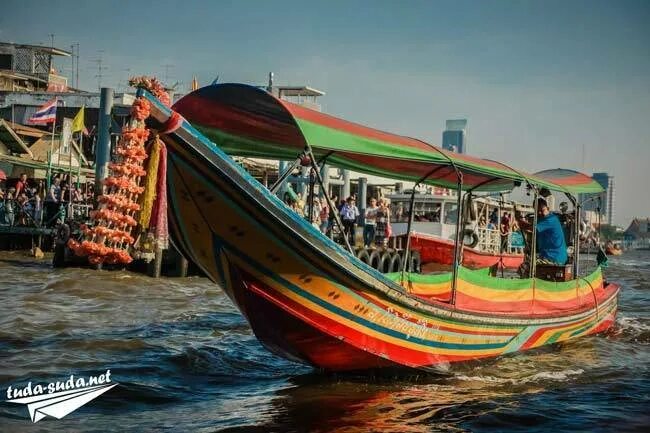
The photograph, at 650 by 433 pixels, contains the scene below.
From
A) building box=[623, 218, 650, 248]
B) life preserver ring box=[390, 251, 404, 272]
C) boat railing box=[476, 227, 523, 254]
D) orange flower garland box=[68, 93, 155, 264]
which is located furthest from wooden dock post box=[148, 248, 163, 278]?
building box=[623, 218, 650, 248]

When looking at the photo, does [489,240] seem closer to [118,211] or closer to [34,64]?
[118,211]

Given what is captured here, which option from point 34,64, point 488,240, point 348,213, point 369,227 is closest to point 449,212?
point 488,240

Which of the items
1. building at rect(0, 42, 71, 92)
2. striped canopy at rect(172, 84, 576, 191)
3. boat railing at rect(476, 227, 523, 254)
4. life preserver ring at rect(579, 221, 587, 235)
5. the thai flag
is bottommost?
boat railing at rect(476, 227, 523, 254)

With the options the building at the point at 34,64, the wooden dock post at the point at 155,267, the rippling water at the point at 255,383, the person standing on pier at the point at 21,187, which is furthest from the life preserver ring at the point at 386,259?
the building at the point at 34,64

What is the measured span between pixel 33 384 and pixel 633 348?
8.23 m

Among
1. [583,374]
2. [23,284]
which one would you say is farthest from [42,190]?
[583,374]

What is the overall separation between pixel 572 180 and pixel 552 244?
1262 mm

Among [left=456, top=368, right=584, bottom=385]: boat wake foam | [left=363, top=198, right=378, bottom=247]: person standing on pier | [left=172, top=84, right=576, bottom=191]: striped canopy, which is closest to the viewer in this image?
[left=172, top=84, right=576, bottom=191]: striped canopy

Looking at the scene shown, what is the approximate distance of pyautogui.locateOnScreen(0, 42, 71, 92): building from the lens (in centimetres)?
4378

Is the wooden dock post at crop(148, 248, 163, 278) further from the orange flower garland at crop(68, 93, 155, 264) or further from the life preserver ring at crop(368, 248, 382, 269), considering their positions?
the orange flower garland at crop(68, 93, 155, 264)

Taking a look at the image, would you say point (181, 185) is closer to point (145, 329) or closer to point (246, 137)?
point (246, 137)

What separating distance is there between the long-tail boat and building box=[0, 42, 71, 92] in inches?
1530

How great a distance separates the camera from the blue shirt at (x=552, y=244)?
36.6 ft

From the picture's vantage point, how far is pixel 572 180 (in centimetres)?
1196
